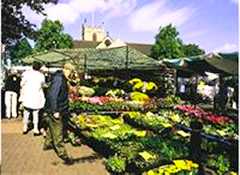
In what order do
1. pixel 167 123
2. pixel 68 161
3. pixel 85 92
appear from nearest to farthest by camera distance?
pixel 68 161, pixel 167 123, pixel 85 92

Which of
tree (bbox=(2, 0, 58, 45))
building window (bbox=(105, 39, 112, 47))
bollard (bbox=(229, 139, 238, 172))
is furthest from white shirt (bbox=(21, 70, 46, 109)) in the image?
building window (bbox=(105, 39, 112, 47))

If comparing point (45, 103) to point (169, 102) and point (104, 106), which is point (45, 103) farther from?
point (169, 102)

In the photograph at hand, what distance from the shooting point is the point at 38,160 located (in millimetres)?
10133

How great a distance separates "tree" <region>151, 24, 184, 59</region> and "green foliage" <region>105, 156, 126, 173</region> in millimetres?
66999

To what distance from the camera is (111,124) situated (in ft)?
45.4

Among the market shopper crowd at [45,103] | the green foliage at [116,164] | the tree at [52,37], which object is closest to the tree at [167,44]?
the tree at [52,37]

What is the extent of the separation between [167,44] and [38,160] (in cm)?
6671

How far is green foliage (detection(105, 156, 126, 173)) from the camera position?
892 cm

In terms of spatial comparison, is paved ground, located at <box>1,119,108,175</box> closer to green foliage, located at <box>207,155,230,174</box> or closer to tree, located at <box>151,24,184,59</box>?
green foliage, located at <box>207,155,230,174</box>

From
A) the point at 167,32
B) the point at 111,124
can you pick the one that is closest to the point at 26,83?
the point at 111,124

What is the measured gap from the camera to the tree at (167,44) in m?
76.1

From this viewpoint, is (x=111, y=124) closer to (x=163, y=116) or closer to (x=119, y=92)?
(x=163, y=116)

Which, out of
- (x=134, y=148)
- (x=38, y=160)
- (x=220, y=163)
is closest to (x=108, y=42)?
(x=38, y=160)

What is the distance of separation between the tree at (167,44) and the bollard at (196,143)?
67.9 meters
